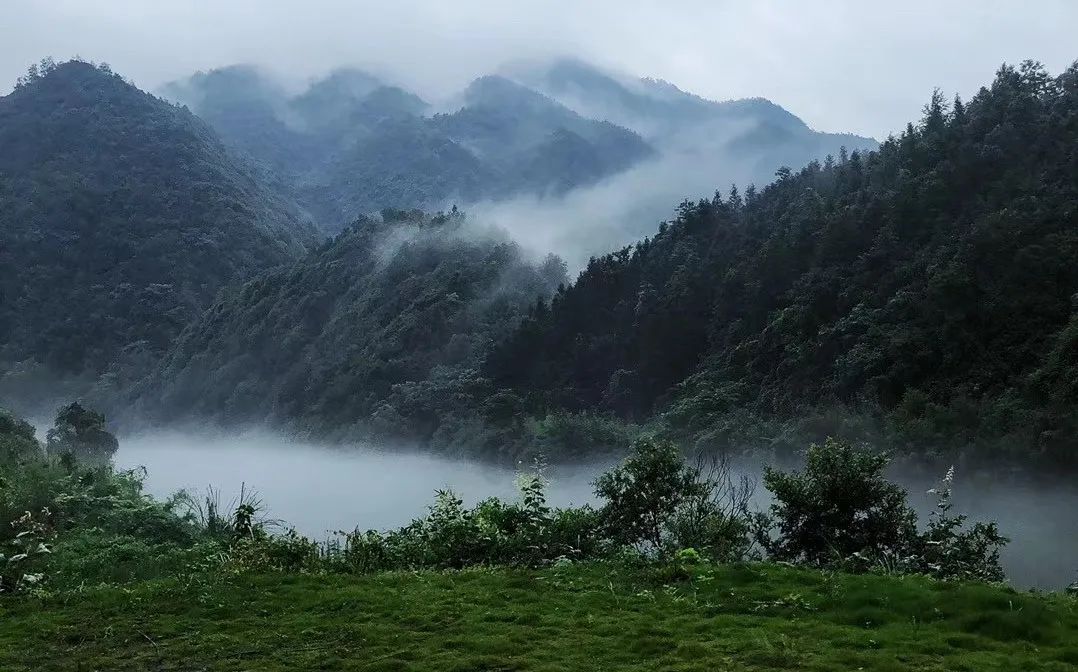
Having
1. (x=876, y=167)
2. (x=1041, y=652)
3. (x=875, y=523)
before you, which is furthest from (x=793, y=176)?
(x=1041, y=652)

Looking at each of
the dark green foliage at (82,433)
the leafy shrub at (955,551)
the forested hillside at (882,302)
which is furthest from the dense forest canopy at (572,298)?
the dark green foliage at (82,433)

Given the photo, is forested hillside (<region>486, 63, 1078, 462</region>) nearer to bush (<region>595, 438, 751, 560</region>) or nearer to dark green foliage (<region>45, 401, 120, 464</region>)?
bush (<region>595, 438, 751, 560</region>)

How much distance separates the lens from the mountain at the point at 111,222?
338 ft

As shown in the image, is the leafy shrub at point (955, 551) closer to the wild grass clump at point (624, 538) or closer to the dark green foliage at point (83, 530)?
the wild grass clump at point (624, 538)

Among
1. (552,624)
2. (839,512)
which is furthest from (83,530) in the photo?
(839,512)

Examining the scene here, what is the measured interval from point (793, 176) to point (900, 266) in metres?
17.4

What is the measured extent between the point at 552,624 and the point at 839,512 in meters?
5.29

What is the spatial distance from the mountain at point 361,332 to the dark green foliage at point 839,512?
52.4m

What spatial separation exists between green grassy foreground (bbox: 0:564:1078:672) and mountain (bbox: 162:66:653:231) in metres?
139

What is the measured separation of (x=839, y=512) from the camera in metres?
10.3

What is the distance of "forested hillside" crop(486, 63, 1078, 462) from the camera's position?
3047cm

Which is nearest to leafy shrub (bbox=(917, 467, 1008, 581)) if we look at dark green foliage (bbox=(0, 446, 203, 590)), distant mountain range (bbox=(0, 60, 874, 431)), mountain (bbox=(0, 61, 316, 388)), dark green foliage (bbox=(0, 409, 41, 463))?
dark green foliage (bbox=(0, 446, 203, 590))

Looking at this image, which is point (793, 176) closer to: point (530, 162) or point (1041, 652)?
point (1041, 652)

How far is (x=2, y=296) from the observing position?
10325 cm
